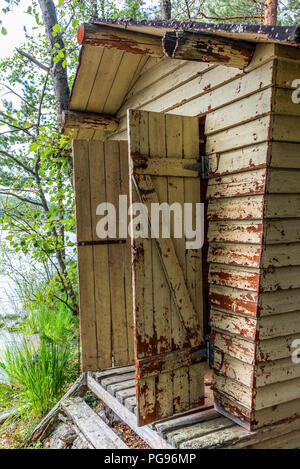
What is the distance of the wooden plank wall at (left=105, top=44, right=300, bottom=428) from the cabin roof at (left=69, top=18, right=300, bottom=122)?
322 mm

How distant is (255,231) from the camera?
241cm

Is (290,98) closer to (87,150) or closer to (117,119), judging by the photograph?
(87,150)

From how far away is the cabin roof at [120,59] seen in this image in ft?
6.60

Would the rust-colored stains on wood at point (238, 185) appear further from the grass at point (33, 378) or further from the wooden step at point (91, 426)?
the grass at point (33, 378)

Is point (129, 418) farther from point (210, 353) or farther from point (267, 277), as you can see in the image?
point (267, 277)

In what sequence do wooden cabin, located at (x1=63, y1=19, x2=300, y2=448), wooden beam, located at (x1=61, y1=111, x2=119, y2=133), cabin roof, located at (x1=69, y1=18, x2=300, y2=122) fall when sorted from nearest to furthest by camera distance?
cabin roof, located at (x1=69, y1=18, x2=300, y2=122) < wooden cabin, located at (x1=63, y1=19, x2=300, y2=448) < wooden beam, located at (x1=61, y1=111, x2=119, y2=133)

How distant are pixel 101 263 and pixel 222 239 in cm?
133

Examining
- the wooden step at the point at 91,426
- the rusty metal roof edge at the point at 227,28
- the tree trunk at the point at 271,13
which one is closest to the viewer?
the rusty metal roof edge at the point at 227,28

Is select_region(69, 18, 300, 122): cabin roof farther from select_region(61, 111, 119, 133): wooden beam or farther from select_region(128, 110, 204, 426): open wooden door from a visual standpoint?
select_region(128, 110, 204, 426): open wooden door

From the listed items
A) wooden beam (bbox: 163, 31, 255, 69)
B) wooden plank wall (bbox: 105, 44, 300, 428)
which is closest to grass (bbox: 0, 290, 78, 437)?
wooden plank wall (bbox: 105, 44, 300, 428)

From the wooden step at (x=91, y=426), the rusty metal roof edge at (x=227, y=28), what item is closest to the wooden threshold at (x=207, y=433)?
the wooden step at (x=91, y=426)

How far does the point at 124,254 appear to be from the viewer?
11.8 feet

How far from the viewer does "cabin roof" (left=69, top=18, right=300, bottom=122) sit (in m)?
2.01

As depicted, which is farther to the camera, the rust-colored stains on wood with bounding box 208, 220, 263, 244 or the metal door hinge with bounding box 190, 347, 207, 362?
the metal door hinge with bounding box 190, 347, 207, 362
